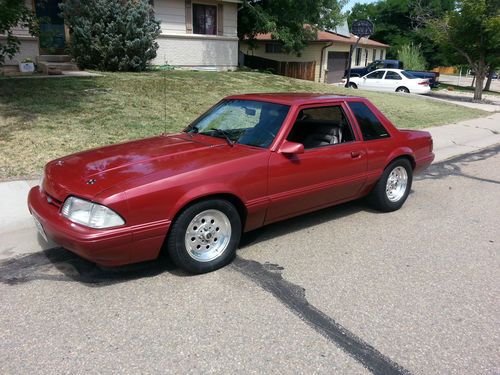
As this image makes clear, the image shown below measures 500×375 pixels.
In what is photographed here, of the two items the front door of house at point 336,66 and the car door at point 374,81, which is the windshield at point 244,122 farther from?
the front door of house at point 336,66

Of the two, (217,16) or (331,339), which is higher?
(217,16)

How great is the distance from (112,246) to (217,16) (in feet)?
59.6

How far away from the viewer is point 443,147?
10.3 meters

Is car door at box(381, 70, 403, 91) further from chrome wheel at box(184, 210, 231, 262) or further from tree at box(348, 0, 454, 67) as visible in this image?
tree at box(348, 0, 454, 67)

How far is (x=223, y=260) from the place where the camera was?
3.93 metres

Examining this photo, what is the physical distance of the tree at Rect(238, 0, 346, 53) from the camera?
21062 millimetres

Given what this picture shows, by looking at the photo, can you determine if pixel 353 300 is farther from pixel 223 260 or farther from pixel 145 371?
pixel 145 371

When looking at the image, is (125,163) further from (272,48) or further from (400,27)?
(400,27)

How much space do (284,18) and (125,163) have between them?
1988 centimetres

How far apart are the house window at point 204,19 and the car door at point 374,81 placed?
9.10m

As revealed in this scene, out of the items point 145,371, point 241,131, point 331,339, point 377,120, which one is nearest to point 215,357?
point 145,371

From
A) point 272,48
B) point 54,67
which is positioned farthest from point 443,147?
point 272,48

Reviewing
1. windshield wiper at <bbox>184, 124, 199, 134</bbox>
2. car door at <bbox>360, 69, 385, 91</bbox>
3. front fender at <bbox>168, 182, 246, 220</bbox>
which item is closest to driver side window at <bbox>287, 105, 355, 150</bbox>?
windshield wiper at <bbox>184, 124, 199, 134</bbox>

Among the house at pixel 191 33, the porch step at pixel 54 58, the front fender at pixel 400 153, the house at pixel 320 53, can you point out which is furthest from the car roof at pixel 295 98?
the house at pixel 320 53
